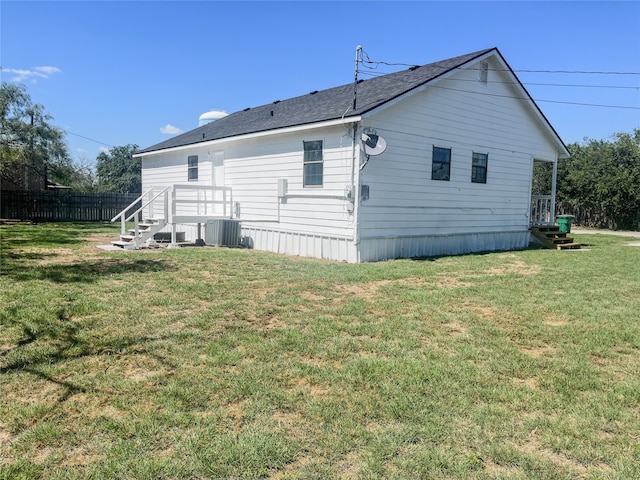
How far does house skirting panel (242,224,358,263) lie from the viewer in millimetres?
10828

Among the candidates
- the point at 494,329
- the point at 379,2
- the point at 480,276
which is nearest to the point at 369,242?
the point at 480,276

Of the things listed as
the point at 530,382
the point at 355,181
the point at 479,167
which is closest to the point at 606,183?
the point at 479,167

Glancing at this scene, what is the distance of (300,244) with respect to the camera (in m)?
11.9

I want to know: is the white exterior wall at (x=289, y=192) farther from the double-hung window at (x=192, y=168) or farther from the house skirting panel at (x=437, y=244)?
the house skirting panel at (x=437, y=244)

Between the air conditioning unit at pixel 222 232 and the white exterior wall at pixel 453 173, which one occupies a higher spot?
the white exterior wall at pixel 453 173

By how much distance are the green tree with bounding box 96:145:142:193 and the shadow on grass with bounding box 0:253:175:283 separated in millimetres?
45197

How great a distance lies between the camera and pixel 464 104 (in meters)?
12.8

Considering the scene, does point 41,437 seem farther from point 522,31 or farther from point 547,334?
point 522,31

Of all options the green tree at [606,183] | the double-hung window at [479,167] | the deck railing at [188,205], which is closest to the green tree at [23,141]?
the deck railing at [188,205]

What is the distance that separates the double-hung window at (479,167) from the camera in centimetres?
1337

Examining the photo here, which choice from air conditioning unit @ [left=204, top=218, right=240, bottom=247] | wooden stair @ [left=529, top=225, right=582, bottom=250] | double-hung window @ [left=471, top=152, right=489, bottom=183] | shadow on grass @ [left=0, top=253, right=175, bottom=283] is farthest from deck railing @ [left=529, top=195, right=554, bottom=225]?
shadow on grass @ [left=0, top=253, right=175, bottom=283]

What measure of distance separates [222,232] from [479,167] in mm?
7990

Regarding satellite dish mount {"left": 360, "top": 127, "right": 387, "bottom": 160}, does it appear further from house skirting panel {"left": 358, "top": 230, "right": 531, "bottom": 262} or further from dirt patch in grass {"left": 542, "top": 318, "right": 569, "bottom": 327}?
dirt patch in grass {"left": 542, "top": 318, "right": 569, "bottom": 327}

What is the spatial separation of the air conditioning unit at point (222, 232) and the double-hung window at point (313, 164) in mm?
2755
